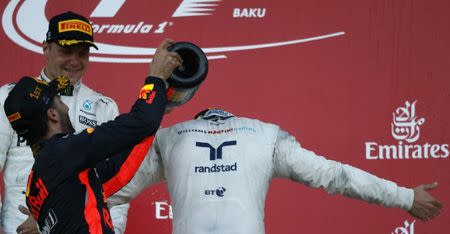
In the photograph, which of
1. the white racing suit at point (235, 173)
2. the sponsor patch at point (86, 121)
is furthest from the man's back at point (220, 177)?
the sponsor patch at point (86, 121)

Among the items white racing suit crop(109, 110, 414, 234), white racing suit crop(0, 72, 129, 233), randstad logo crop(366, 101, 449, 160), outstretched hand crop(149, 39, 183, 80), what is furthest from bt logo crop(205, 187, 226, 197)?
randstad logo crop(366, 101, 449, 160)

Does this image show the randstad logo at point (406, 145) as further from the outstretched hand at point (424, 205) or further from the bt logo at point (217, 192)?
the bt logo at point (217, 192)

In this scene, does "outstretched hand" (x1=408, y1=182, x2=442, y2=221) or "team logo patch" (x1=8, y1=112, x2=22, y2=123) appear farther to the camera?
"outstretched hand" (x1=408, y1=182, x2=442, y2=221)

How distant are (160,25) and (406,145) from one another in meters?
1.03

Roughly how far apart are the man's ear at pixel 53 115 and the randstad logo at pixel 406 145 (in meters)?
1.76

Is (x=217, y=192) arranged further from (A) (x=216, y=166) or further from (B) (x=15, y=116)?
(B) (x=15, y=116)

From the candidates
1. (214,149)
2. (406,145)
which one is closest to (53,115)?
(214,149)

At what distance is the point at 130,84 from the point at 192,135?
111 centimetres

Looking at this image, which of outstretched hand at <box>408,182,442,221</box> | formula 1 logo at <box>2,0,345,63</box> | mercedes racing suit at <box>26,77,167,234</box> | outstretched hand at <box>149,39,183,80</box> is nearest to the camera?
mercedes racing suit at <box>26,77,167,234</box>

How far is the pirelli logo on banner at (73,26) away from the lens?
3.04 meters

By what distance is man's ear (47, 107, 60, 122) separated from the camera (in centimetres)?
235

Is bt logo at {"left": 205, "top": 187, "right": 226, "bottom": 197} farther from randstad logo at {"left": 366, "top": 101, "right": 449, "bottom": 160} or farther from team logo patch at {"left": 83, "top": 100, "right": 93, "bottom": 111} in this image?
randstad logo at {"left": 366, "top": 101, "right": 449, "bottom": 160}

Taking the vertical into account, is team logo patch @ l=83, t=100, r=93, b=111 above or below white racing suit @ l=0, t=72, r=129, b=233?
above

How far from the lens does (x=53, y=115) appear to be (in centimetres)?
Result: 236
